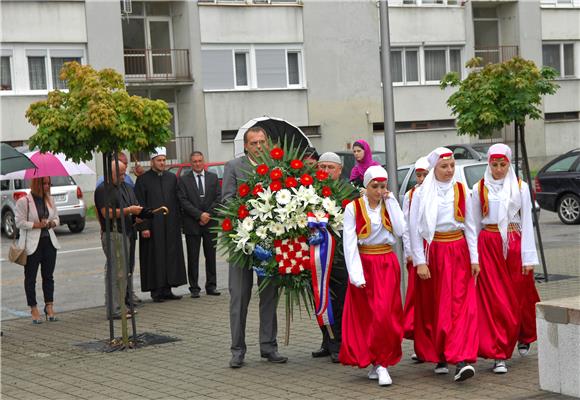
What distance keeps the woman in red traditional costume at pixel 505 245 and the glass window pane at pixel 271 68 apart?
3120 cm

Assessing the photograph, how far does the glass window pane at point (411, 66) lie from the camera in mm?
44875

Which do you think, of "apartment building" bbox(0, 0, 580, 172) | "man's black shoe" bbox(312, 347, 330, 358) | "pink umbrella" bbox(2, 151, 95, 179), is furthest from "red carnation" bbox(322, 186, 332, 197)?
"apartment building" bbox(0, 0, 580, 172)

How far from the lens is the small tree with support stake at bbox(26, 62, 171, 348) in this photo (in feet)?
35.4

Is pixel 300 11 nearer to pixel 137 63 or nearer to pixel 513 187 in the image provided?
pixel 137 63

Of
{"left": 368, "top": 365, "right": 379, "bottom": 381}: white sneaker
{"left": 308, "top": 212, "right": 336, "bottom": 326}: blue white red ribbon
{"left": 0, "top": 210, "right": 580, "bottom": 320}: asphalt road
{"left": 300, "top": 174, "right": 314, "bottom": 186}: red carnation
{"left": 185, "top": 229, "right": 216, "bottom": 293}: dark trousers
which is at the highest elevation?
{"left": 300, "top": 174, "right": 314, "bottom": 186}: red carnation

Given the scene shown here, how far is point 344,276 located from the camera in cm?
1005

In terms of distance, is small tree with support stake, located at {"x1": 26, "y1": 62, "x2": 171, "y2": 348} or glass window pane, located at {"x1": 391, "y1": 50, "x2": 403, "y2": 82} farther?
glass window pane, located at {"x1": 391, "y1": 50, "x2": 403, "y2": 82}

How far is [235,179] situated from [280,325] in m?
2.56

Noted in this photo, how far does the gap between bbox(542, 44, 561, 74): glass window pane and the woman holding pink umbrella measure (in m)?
37.2

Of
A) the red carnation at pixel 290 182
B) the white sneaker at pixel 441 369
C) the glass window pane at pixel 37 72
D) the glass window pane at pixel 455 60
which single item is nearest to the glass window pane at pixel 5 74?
the glass window pane at pixel 37 72

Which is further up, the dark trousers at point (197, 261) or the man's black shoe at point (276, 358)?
the dark trousers at point (197, 261)

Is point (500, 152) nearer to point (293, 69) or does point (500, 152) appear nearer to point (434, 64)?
point (293, 69)

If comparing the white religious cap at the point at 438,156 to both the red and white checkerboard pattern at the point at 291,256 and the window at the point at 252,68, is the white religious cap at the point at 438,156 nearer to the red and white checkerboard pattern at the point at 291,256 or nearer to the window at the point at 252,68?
the red and white checkerboard pattern at the point at 291,256

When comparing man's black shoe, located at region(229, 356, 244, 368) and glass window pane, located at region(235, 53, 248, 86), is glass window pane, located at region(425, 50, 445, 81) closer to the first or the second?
glass window pane, located at region(235, 53, 248, 86)
